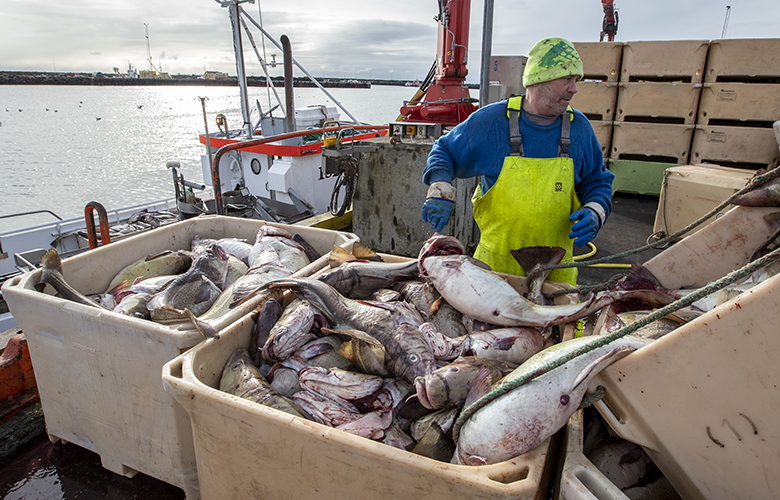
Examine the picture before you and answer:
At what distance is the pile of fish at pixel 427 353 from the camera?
1397 mm

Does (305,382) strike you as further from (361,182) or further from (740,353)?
(361,182)

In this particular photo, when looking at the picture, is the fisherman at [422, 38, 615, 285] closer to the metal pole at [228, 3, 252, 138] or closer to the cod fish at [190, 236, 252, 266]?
the cod fish at [190, 236, 252, 266]

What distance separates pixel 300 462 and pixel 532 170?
203cm

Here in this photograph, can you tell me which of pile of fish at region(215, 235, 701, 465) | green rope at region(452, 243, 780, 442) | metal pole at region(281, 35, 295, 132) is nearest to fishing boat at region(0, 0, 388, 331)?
metal pole at region(281, 35, 295, 132)

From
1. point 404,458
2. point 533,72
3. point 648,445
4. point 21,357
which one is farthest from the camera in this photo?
point 21,357

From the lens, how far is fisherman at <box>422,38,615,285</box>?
2570 mm

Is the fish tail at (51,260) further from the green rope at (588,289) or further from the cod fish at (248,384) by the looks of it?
the green rope at (588,289)

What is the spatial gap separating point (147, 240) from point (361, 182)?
2540 mm

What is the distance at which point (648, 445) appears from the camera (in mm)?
1378

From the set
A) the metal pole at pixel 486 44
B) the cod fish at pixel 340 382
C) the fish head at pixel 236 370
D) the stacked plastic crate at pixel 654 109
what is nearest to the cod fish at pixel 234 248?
the fish head at pixel 236 370

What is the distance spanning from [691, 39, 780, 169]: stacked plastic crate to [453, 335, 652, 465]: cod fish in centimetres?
747

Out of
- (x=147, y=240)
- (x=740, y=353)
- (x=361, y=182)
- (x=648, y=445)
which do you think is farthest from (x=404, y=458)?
(x=361, y=182)

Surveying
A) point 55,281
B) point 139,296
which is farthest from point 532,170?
point 55,281

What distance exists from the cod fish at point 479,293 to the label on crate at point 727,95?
6967 mm
